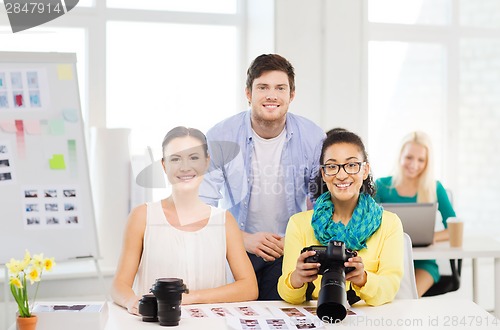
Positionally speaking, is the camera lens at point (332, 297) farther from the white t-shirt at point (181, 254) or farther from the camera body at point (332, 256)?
the white t-shirt at point (181, 254)

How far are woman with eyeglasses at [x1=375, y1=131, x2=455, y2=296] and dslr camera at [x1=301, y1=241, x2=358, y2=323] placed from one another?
2.05 metres

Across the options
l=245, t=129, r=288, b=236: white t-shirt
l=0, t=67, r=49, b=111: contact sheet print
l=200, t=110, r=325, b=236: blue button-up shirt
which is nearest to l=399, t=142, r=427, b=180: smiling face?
l=200, t=110, r=325, b=236: blue button-up shirt

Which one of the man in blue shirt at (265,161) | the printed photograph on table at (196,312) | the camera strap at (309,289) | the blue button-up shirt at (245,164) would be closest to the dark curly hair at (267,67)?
the man in blue shirt at (265,161)

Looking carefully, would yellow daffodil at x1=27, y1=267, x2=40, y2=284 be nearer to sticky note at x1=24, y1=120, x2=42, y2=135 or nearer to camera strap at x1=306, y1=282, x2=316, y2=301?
camera strap at x1=306, y1=282, x2=316, y2=301

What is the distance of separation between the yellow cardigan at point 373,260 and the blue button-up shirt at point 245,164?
1.55 ft

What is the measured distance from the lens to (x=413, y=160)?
13.5 feet

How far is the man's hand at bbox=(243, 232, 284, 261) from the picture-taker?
107 inches

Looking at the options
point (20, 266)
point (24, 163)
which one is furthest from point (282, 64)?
point (20, 266)

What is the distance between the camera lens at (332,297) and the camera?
1.91 meters

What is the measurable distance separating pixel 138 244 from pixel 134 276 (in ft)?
0.35

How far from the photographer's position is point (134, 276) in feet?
8.07

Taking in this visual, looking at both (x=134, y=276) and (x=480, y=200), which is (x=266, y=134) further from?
(x=480, y=200)

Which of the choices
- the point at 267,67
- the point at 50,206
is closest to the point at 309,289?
the point at 267,67

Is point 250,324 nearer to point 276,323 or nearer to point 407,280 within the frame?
point 276,323
